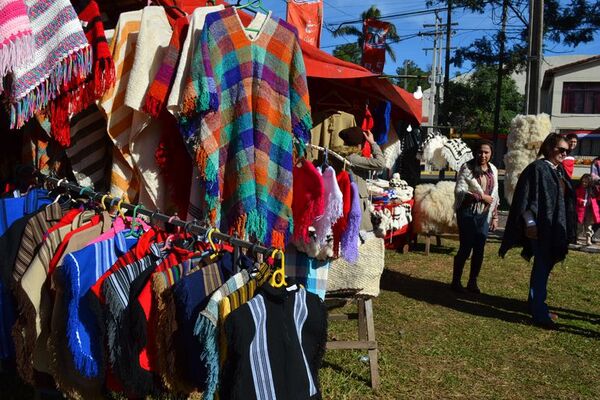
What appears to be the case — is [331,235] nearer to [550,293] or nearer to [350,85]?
[350,85]

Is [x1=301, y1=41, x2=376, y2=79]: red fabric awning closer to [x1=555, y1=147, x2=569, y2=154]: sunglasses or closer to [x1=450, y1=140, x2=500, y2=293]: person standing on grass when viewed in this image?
[x1=555, y1=147, x2=569, y2=154]: sunglasses

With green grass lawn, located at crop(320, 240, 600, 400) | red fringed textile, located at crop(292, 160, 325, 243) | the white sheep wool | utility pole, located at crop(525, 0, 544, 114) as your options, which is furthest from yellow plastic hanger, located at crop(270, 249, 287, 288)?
utility pole, located at crop(525, 0, 544, 114)

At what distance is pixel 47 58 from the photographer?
6.95 ft

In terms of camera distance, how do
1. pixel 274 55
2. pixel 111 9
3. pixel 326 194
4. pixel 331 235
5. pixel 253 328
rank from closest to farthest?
pixel 253 328, pixel 274 55, pixel 326 194, pixel 331 235, pixel 111 9

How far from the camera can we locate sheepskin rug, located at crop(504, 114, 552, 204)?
8.54 meters

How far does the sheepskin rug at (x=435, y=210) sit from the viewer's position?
805cm

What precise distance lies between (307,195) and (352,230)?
0.40 metres

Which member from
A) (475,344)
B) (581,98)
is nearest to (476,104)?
(581,98)

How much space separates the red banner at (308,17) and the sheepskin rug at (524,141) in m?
3.55

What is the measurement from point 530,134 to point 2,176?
7.66 meters

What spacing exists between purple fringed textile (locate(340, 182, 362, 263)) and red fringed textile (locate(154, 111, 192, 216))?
0.93 metres

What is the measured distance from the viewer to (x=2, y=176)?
10.7 feet

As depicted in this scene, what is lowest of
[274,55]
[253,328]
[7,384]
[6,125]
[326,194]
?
[7,384]

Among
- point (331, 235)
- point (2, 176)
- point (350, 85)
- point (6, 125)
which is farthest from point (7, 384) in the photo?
point (350, 85)
